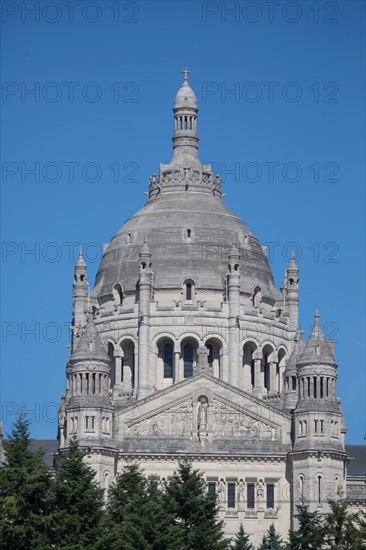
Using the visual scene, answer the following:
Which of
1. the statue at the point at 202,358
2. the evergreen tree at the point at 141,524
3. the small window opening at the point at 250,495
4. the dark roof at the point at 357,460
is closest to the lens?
the evergreen tree at the point at 141,524

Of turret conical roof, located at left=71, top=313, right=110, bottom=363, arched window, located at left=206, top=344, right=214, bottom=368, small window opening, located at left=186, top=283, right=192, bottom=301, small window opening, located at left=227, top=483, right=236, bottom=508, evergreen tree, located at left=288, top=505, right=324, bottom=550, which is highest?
small window opening, located at left=186, top=283, right=192, bottom=301

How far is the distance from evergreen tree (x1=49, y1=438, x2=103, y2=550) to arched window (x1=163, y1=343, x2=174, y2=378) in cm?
3542

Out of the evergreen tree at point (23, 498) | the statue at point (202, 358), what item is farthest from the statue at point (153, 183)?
the evergreen tree at point (23, 498)

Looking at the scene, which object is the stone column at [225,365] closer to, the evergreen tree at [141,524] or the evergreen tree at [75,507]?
the evergreen tree at [141,524]

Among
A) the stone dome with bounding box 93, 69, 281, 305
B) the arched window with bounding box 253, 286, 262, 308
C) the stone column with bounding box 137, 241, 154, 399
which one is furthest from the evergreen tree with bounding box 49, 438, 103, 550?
the arched window with bounding box 253, 286, 262, 308

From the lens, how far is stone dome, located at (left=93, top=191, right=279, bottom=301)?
151500 mm

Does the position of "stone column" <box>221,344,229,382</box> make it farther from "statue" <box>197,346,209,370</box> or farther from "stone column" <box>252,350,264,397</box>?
"statue" <box>197,346,209,370</box>

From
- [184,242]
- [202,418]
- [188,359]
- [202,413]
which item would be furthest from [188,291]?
[202,418]

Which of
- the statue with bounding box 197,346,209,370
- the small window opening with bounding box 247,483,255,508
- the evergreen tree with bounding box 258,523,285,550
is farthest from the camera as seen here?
the statue with bounding box 197,346,209,370

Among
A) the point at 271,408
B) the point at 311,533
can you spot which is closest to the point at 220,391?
the point at 271,408

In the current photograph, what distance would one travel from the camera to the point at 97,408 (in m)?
132

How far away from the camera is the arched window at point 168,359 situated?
14900cm

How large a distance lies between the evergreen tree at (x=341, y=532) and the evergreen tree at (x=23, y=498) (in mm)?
12972

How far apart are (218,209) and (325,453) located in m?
29.8
